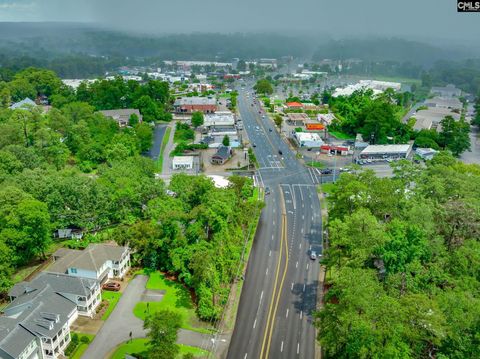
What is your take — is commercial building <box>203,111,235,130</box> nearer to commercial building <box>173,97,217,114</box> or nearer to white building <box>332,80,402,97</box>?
commercial building <box>173,97,217,114</box>

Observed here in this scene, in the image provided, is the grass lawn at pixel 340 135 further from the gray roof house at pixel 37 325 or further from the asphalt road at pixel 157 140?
the gray roof house at pixel 37 325

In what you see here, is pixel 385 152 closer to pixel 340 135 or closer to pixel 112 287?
pixel 340 135

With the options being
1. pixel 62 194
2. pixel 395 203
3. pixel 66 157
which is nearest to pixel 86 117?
pixel 66 157

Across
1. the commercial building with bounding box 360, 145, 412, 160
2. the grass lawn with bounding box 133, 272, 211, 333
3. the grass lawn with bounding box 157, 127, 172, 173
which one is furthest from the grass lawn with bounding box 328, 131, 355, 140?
the grass lawn with bounding box 133, 272, 211, 333

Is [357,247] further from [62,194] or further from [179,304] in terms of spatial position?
[62,194]

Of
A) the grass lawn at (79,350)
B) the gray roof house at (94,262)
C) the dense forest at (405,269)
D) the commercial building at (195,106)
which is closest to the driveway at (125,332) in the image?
the grass lawn at (79,350)
